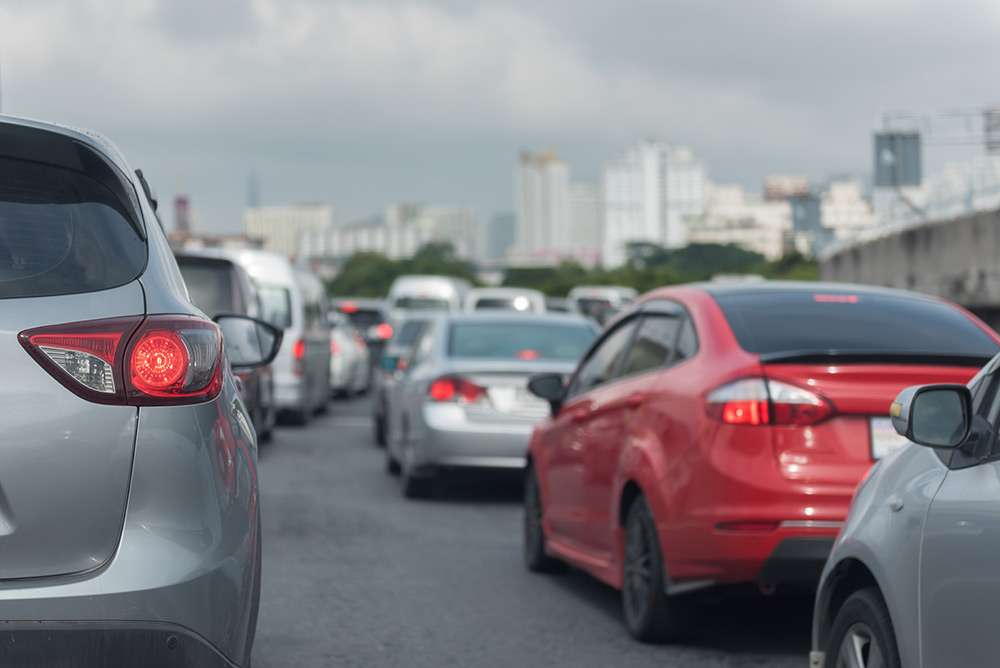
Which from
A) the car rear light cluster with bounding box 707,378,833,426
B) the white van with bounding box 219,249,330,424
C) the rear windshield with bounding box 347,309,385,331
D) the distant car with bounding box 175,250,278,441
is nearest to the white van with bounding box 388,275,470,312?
the rear windshield with bounding box 347,309,385,331

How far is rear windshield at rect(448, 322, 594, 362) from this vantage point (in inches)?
552

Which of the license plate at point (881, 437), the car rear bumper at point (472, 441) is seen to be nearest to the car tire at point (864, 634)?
the license plate at point (881, 437)

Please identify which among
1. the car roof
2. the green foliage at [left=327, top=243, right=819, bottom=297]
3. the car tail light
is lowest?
the green foliage at [left=327, top=243, right=819, bottom=297]

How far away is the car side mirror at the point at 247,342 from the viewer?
6145 millimetres

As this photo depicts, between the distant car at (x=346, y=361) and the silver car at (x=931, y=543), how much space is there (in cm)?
2272

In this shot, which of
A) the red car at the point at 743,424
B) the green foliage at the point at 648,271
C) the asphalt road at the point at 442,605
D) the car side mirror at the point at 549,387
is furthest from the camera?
the green foliage at the point at 648,271

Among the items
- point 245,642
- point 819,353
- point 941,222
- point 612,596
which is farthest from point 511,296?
point 245,642

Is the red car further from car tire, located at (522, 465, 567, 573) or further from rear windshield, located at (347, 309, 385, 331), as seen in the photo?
rear windshield, located at (347, 309, 385, 331)

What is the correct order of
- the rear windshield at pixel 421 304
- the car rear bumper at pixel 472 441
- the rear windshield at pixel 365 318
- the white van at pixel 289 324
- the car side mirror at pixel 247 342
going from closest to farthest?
the car side mirror at pixel 247 342 → the car rear bumper at pixel 472 441 → the white van at pixel 289 324 → the rear windshield at pixel 421 304 → the rear windshield at pixel 365 318

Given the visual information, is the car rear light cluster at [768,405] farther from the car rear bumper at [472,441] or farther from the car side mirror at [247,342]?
the car rear bumper at [472,441]

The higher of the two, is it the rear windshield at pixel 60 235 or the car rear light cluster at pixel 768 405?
the rear windshield at pixel 60 235

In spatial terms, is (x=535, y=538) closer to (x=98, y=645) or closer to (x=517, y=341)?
(x=517, y=341)

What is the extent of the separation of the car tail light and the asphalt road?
2.72ft

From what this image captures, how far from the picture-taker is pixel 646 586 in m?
7.55
